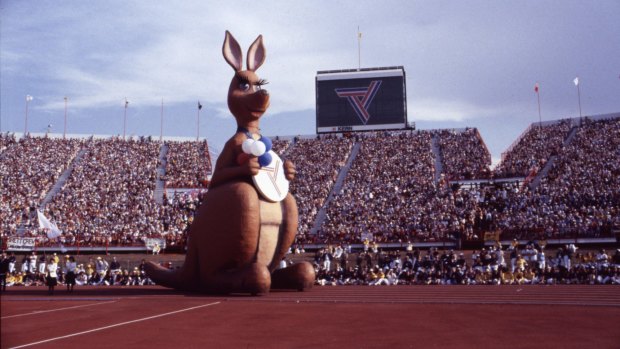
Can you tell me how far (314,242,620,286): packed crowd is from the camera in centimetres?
1988

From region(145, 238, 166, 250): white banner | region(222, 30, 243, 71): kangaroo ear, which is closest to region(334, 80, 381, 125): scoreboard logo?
region(145, 238, 166, 250): white banner

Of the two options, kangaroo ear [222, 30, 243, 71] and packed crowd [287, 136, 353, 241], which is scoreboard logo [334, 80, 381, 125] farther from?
kangaroo ear [222, 30, 243, 71]

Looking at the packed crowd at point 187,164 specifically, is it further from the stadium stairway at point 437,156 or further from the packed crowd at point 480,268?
the packed crowd at point 480,268

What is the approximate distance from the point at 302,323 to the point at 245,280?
166 inches

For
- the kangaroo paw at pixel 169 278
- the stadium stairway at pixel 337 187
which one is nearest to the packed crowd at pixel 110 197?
the stadium stairway at pixel 337 187

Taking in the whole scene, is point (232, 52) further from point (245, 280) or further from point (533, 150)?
point (533, 150)

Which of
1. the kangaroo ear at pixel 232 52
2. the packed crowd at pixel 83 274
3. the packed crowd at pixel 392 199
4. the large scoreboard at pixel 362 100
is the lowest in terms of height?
the packed crowd at pixel 83 274

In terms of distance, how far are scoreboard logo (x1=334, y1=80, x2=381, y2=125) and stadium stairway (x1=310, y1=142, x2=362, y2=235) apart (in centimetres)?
224

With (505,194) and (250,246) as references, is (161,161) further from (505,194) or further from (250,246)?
(250,246)

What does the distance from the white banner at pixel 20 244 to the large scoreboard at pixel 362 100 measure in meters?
20.7

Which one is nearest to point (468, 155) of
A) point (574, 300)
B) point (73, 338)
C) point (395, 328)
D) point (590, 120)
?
point (590, 120)

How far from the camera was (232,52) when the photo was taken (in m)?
14.6

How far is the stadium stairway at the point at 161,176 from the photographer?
36.8 metres

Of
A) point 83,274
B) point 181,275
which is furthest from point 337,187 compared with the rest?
point 181,275
